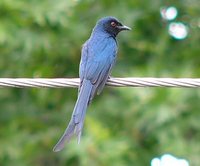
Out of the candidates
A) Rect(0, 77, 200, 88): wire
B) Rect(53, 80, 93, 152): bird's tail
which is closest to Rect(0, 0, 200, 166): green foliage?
Rect(53, 80, 93, 152): bird's tail

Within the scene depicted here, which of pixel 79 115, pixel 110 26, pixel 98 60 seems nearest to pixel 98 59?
pixel 98 60

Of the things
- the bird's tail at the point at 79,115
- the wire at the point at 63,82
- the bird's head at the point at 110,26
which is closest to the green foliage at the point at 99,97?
the bird's head at the point at 110,26

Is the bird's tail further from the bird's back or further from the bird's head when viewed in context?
the bird's head

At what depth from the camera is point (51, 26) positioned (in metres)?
9.93

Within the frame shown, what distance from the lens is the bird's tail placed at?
20.1 feet

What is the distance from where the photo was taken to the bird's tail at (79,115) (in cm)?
612

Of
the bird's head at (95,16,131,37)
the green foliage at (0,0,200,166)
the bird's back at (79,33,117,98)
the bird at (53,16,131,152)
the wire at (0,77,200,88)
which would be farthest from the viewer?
the green foliage at (0,0,200,166)

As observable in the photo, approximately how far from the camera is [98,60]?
23.4ft

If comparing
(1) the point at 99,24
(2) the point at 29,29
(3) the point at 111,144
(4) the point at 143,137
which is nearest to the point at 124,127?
(4) the point at 143,137

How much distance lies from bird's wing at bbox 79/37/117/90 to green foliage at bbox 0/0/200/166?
163 cm

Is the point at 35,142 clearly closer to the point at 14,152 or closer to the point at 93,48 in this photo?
the point at 14,152

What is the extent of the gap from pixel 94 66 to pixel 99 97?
364 centimetres

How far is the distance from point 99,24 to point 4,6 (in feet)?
5.64

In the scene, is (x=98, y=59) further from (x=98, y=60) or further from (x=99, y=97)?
(x=99, y=97)
